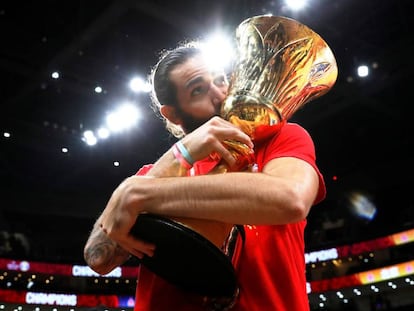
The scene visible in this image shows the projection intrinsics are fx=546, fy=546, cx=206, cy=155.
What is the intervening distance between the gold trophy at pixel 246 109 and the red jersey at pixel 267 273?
→ 43mm

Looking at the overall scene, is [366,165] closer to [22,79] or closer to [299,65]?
[22,79]

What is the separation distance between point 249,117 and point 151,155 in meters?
12.8

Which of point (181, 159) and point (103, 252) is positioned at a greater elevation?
point (181, 159)

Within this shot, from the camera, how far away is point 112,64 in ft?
32.9

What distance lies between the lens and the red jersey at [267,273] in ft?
3.82

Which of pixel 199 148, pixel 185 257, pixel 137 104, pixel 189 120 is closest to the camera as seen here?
pixel 185 257

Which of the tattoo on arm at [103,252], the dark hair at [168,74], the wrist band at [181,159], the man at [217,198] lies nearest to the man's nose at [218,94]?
the man at [217,198]

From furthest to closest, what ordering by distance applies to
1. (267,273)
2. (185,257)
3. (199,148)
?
(267,273) → (199,148) → (185,257)

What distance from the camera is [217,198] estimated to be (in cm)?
101

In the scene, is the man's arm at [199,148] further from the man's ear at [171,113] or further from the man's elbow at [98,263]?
the man's ear at [171,113]

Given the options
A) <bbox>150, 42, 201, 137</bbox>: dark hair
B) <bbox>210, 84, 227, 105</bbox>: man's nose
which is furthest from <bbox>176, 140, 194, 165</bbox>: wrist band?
<bbox>150, 42, 201, 137</bbox>: dark hair

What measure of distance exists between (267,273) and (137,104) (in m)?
10.2

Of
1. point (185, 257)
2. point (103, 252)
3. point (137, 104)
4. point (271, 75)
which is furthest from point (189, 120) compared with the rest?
point (137, 104)

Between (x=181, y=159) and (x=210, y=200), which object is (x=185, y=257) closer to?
(x=210, y=200)
